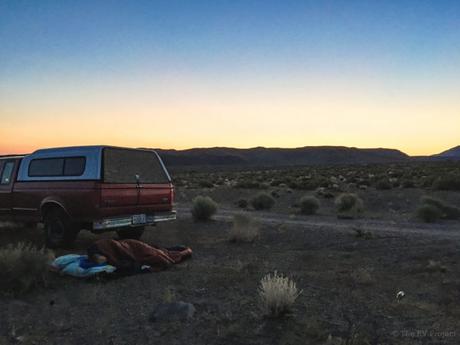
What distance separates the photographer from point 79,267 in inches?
320

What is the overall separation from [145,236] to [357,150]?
179 metres

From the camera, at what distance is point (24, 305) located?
681 centimetres

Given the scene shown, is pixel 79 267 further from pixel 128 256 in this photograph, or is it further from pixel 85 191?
pixel 85 191

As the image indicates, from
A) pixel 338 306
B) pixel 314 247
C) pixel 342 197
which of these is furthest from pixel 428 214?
pixel 338 306

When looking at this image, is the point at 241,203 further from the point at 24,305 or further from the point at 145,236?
the point at 24,305

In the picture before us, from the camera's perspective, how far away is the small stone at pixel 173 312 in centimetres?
620

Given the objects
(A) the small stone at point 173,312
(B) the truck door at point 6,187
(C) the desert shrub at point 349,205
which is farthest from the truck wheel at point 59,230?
(C) the desert shrub at point 349,205

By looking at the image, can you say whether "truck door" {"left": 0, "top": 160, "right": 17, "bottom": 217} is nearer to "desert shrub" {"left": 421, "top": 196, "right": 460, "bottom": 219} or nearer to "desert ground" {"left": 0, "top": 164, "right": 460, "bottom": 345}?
"desert ground" {"left": 0, "top": 164, "right": 460, "bottom": 345}

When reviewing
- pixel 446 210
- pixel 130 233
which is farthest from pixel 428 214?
pixel 130 233

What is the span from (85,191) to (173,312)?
4270 mm

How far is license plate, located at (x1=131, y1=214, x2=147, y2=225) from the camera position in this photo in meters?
10.2

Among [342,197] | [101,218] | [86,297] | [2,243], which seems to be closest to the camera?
[86,297]

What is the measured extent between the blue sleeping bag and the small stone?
1.95 meters

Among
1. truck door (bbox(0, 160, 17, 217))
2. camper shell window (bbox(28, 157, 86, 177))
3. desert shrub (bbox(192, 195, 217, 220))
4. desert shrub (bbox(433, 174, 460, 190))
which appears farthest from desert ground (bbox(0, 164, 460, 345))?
desert shrub (bbox(433, 174, 460, 190))
